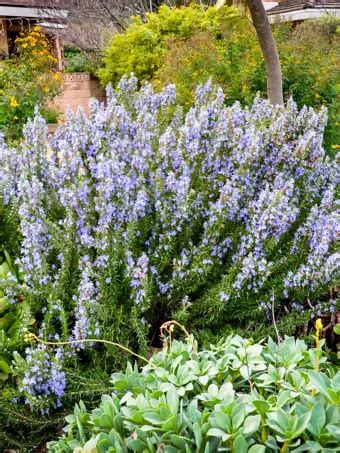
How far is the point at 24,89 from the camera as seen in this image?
10.9m

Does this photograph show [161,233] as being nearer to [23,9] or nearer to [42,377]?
[42,377]

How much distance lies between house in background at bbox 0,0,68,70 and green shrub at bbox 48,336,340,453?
18156 millimetres

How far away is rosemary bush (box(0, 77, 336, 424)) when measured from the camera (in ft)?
7.59

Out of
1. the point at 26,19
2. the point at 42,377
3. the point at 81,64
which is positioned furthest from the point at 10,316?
the point at 26,19

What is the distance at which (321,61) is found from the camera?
7457 millimetres

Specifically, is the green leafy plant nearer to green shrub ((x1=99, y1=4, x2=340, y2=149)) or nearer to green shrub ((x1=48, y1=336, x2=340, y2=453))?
green shrub ((x1=48, y1=336, x2=340, y2=453))

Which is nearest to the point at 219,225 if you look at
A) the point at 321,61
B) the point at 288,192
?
the point at 288,192

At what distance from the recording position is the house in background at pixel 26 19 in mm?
19969

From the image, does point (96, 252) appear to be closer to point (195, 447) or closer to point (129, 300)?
point (129, 300)

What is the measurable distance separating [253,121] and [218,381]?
1.58m

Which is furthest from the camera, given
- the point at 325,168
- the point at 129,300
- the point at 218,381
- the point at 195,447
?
the point at 325,168

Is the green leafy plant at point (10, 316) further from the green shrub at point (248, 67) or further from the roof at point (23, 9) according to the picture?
the roof at point (23, 9)

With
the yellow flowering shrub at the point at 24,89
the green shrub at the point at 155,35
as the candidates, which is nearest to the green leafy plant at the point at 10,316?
the yellow flowering shrub at the point at 24,89

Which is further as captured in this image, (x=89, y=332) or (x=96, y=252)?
(x=96, y=252)
